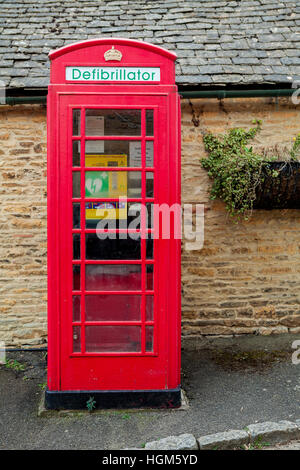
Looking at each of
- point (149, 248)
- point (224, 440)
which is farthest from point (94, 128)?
point (224, 440)

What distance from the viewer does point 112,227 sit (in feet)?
12.0

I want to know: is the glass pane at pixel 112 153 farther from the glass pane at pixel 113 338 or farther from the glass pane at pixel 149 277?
the glass pane at pixel 113 338

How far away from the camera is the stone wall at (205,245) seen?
525 cm

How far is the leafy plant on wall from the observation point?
4887 mm

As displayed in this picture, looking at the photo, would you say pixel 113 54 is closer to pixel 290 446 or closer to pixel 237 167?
pixel 237 167

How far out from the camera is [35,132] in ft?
17.3

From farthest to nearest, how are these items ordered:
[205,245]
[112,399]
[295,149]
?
[205,245], [295,149], [112,399]

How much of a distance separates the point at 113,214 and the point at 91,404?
5.61 feet

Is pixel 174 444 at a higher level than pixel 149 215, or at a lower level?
lower

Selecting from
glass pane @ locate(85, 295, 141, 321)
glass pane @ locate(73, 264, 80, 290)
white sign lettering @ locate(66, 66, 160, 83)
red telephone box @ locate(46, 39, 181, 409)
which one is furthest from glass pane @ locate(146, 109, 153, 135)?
glass pane @ locate(85, 295, 141, 321)

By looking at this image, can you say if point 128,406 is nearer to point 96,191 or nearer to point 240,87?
point 96,191

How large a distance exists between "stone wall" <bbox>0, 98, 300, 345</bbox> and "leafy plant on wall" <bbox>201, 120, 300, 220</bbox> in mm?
147
